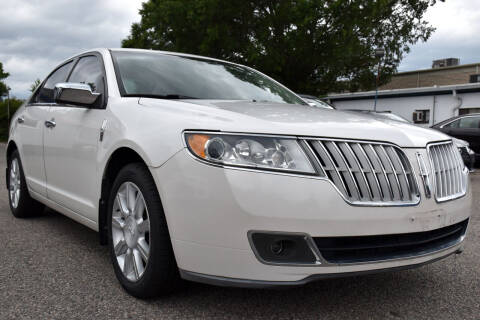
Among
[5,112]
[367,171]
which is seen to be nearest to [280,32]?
[5,112]

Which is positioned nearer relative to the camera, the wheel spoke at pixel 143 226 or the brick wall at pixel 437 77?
the wheel spoke at pixel 143 226

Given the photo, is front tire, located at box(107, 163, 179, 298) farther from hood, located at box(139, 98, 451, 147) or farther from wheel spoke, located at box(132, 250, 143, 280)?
hood, located at box(139, 98, 451, 147)

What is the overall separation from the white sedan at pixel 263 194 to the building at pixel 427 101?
21.0 meters

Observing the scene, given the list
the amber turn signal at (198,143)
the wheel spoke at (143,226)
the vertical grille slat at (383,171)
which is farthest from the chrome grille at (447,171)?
the wheel spoke at (143,226)

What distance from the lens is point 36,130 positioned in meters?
4.39

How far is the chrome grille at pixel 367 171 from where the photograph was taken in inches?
90.5

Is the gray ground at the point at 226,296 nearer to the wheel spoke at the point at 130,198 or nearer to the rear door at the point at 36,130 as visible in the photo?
the wheel spoke at the point at 130,198

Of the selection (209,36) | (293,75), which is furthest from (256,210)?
(293,75)

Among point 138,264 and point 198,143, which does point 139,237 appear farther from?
point 198,143

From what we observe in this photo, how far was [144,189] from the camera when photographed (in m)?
2.62

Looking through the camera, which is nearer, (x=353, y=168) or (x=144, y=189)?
(x=353, y=168)

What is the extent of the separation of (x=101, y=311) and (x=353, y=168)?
4.94 ft

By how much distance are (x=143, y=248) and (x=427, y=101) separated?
25.7 meters

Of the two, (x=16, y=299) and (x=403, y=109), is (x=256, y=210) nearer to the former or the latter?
(x=16, y=299)
